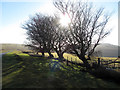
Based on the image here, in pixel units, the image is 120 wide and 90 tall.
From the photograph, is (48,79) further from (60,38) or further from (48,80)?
(60,38)

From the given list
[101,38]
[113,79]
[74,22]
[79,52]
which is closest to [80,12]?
[74,22]

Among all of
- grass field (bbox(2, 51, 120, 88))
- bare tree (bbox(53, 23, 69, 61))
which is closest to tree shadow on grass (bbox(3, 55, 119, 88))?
grass field (bbox(2, 51, 120, 88))

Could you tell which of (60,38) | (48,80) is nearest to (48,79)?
(48,80)

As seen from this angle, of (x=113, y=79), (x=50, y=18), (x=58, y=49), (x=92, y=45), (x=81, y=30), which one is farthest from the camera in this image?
(x=58, y=49)

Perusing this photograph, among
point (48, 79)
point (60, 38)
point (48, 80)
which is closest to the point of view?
point (48, 80)

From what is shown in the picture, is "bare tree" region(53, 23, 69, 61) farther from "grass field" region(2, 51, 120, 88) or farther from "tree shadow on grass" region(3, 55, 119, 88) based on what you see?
"tree shadow on grass" region(3, 55, 119, 88)

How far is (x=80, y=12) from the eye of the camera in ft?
A: 48.6

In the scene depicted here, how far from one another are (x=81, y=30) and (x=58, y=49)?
11.8 m

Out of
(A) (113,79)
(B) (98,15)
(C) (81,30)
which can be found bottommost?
(A) (113,79)

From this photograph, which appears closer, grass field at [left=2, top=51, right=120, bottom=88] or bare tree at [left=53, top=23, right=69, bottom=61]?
grass field at [left=2, top=51, right=120, bottom=88]

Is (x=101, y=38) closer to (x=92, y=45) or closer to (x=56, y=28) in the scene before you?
(x=92, y=45)

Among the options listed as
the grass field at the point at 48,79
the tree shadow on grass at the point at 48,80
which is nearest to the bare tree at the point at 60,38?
the grass field at the point at 48,79

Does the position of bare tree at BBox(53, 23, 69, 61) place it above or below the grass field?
above

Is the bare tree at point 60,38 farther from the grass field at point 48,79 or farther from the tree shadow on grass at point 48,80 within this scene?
the tree shadow on grass at point 48,80
